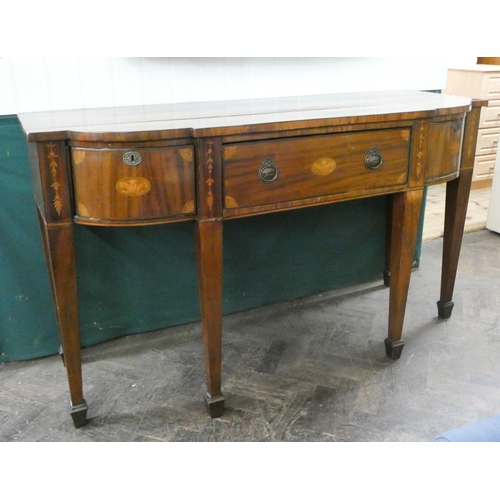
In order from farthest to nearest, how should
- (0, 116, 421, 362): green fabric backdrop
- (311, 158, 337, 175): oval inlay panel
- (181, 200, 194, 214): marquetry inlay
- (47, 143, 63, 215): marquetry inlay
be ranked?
1. (0, 116, 421, 362): green fabric backdrop
2. (311, 158, 337, 175): oval inlay panel
3. (181, 200, 194, 214): marquetry inlay
4. (47, 143, 63, 215): marquetry inlay

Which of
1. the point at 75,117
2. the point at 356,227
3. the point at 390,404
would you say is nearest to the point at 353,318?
the point at 356,227

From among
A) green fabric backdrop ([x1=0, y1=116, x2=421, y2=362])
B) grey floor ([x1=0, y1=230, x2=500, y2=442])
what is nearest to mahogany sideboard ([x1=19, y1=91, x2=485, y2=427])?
grey floor ([x1=0, y1=230, x2=500, y2=442])

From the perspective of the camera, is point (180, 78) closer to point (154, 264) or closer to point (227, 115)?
point (227, 115)

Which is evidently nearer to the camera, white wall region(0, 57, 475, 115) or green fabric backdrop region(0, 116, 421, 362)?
white wall region(0, 57, 475, 115)

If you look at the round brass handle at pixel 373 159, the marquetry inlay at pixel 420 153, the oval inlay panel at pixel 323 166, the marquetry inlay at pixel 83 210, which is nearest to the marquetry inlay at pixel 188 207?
the marquetry inlay at pixel 83 210

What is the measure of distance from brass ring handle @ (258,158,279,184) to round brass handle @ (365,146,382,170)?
1.07 ft

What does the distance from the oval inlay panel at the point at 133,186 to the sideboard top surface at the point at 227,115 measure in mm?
109

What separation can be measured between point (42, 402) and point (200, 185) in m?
0.94

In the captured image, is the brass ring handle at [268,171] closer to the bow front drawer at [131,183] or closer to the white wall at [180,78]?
the bow front drawer at [131,183]

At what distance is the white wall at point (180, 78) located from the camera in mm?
1811

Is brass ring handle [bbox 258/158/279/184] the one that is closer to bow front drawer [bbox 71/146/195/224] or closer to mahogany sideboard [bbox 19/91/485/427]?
mahogany sideboard [bbox 19/91/485/427]

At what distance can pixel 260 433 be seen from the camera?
1.69m

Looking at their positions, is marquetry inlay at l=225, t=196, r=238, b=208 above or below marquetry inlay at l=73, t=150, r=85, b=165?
below

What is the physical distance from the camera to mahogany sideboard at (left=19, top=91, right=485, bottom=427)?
144 centimetres
